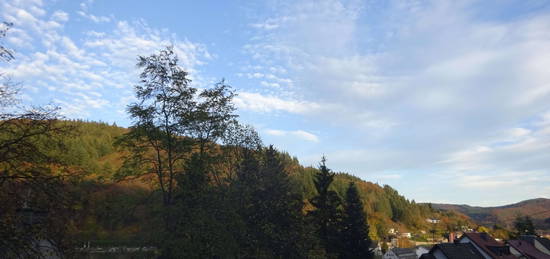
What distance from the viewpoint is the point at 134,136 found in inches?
755

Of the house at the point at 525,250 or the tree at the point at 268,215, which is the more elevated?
→ the tree at the point at 268,215

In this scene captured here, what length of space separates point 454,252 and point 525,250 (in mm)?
20008

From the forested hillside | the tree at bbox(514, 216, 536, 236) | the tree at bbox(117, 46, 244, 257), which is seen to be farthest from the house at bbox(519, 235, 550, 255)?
the tree at bbox(117, 46, 244, 257)

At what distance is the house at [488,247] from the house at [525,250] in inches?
176

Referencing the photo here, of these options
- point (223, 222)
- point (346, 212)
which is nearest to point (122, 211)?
point (223, 222)

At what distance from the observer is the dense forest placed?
26.4ft

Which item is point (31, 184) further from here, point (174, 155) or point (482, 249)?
point (482, 249)

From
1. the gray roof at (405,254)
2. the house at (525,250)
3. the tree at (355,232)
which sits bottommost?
the gray roof at (405,254)

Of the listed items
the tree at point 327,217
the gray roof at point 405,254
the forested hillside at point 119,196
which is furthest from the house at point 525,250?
the tree at point 327,217

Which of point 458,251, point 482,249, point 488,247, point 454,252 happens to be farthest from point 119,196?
point 488,247

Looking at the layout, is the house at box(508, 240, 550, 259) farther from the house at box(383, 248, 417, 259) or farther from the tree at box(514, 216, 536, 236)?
the tree at box(514, 216, 536, 236)

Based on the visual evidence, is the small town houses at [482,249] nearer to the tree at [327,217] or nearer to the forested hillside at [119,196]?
the forested hillside at [119,196]

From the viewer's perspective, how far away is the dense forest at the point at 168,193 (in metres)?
8.05

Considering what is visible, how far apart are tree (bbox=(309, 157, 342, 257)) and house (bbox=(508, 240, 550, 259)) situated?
36.6 metres
